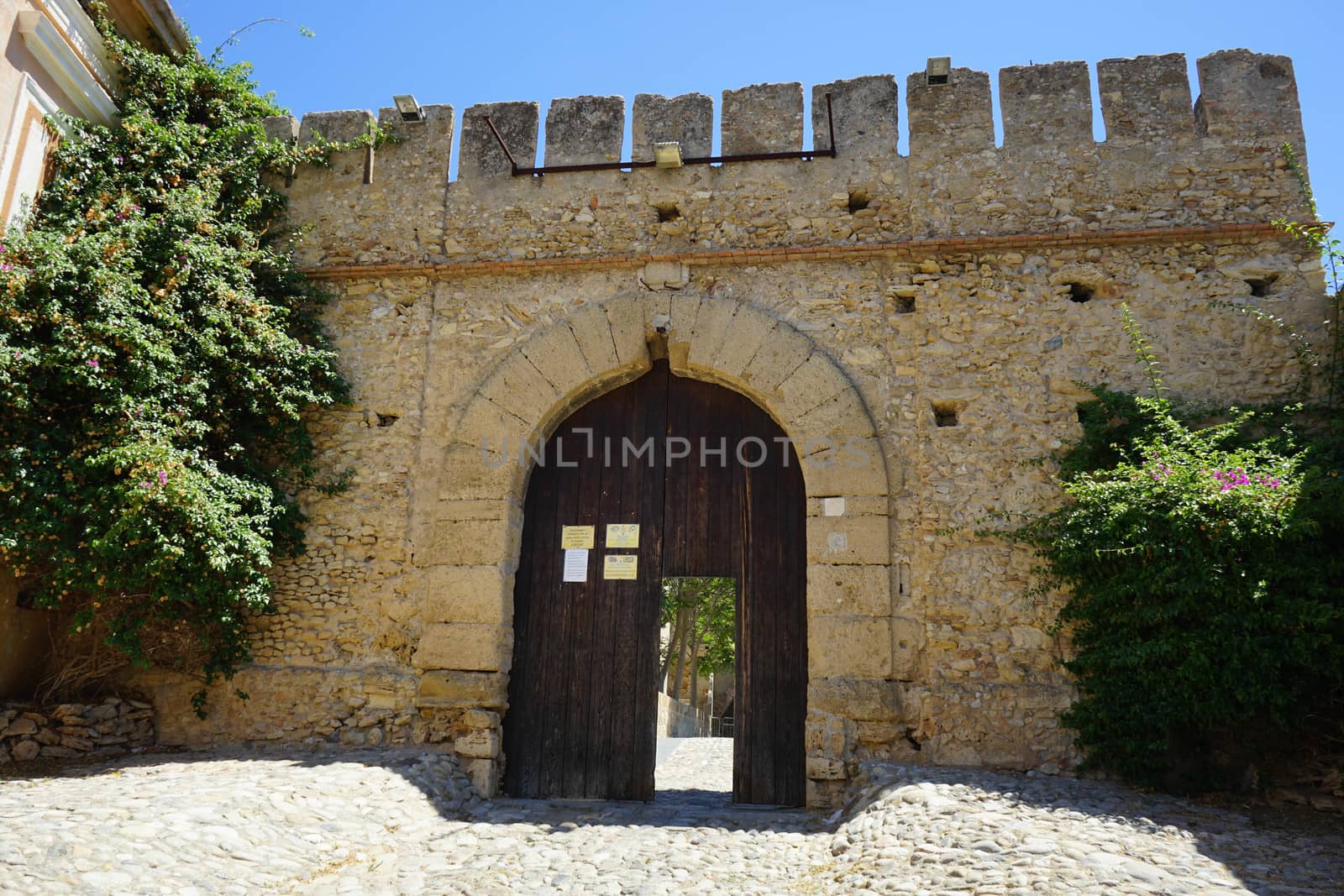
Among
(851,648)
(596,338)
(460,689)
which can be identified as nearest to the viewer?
(851,648)

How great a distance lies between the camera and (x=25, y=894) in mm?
2980

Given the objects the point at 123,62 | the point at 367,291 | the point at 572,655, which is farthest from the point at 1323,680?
the point at 123,62

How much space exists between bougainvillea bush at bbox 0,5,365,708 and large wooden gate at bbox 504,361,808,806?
1609mm

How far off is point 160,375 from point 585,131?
10.3 ft

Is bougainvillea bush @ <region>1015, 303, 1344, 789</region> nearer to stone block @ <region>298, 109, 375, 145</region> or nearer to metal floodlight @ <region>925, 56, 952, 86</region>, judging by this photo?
metal floodlight @ <region>925, 56, 952, 86</region>

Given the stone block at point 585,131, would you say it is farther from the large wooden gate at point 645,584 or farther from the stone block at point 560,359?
the large wooden gate at point 645,584

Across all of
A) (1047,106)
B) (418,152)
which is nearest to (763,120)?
(1047,106)

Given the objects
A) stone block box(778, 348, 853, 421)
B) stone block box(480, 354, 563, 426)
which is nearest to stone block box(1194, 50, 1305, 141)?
stone block box(778, 348, 853, 421)

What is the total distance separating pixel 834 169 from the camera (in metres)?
5.97

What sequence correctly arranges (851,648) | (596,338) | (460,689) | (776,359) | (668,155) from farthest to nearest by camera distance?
(668,155), (596,338), (776,359), (460,689), (851,648)

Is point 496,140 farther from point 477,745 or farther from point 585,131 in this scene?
point 477,745

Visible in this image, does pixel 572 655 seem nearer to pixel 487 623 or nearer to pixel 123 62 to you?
pixel 487 623

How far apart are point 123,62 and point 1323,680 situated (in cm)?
789

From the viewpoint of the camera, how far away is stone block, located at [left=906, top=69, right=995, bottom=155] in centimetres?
592
